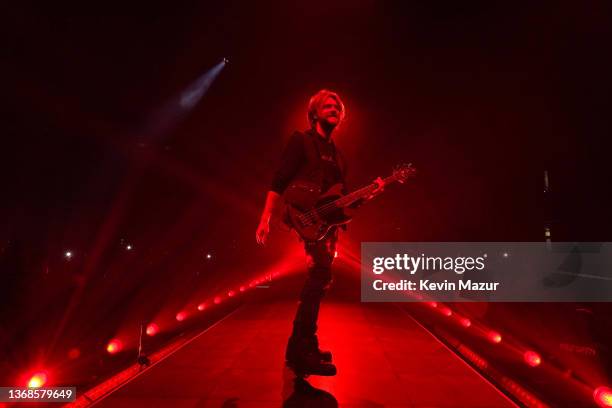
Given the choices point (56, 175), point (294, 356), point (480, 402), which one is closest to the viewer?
point (480, 402)

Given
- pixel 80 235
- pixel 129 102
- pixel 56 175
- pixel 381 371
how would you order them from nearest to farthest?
pixel 381 371 < pixel 129 102 < pixel 56 175 < pixel 80 235

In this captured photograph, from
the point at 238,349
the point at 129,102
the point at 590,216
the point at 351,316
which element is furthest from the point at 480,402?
the point at 590,216

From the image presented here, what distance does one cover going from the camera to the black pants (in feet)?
11.7

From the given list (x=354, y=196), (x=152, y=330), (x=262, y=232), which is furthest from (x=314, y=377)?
(x=152, y=330)

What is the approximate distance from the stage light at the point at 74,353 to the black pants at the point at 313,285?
4938 mm

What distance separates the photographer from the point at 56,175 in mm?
21891

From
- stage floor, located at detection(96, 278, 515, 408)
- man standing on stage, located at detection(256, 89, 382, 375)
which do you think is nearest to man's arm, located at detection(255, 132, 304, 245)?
man standing on stage, located at detection(256, 89, 382, 375)

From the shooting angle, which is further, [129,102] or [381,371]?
[129,102]

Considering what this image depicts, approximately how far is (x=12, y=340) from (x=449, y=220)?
18.2 m

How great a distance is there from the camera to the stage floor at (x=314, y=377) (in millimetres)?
3162

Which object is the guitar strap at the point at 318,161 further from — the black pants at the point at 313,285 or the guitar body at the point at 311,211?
the black pants at the point at 313,285

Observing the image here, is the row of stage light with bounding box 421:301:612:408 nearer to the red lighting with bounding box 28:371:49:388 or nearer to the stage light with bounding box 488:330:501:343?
the stage light with bounding box 488:330:501:343

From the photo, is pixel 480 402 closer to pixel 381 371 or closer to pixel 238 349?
pixel 381 371

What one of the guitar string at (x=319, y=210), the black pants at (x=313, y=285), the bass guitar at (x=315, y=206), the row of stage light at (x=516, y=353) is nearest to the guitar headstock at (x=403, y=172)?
the bass guitar at (x=315, y=206)
